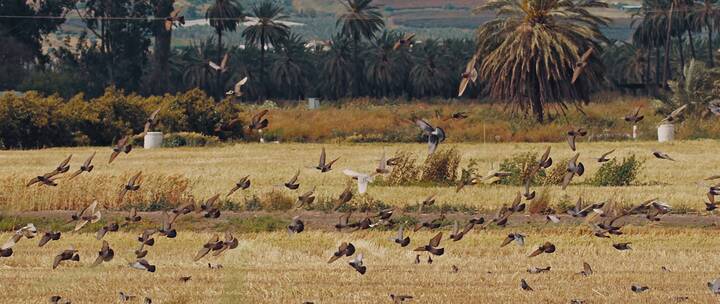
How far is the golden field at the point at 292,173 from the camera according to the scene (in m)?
30.1

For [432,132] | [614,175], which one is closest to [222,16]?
[614,175]

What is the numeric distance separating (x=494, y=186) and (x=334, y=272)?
17396 mm

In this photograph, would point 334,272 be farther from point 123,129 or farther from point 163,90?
point 163,90

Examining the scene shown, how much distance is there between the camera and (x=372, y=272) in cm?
1878

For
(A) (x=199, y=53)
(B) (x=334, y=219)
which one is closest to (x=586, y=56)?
(B) (x=334, y=219)

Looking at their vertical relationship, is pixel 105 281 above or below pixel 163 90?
above

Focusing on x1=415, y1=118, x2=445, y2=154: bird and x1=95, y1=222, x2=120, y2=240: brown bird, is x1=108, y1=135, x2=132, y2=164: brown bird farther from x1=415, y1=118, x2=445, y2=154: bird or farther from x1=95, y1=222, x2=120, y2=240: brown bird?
x1=415, y1=118, x2=445, y2=154: bird

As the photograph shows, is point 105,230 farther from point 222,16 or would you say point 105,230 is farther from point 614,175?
point 222,16

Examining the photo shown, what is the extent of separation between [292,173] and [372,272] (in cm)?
2466

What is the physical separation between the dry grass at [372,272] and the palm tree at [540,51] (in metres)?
46.9

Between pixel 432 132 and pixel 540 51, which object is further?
pixel 540 51

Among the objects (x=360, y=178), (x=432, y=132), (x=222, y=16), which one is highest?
(x=432, y=132)

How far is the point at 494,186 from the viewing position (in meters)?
35.7

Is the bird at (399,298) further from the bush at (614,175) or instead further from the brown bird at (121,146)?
the bush at (614,175)
